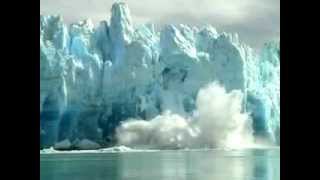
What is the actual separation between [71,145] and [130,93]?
9.80ft

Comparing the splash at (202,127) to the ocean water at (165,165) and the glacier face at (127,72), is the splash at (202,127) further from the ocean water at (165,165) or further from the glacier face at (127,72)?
the glacier face at (127,72)

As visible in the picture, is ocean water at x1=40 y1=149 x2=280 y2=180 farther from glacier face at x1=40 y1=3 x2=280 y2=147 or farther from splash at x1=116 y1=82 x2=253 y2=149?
glacier face at x1=40 y1=3 x2=280 y2=147

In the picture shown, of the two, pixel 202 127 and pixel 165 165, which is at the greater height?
pixel 202 127

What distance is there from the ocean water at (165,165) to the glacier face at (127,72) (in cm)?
113

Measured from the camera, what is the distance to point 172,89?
1702 centimetres

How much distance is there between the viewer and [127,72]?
15.8 m

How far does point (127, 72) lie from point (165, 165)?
4.59 metres

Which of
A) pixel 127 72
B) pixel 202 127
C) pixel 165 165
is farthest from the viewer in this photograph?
pixel 165 165

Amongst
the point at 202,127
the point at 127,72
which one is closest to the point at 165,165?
the point at 202,127

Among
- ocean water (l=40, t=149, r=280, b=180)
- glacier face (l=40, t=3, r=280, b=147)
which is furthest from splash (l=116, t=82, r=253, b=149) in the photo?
glacier face (l=40, t=3, r=280, b=147)

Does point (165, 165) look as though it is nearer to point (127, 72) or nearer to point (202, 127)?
point (202, 127)

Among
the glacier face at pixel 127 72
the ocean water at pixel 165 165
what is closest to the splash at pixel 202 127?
the ocean water at pixel 165 165
